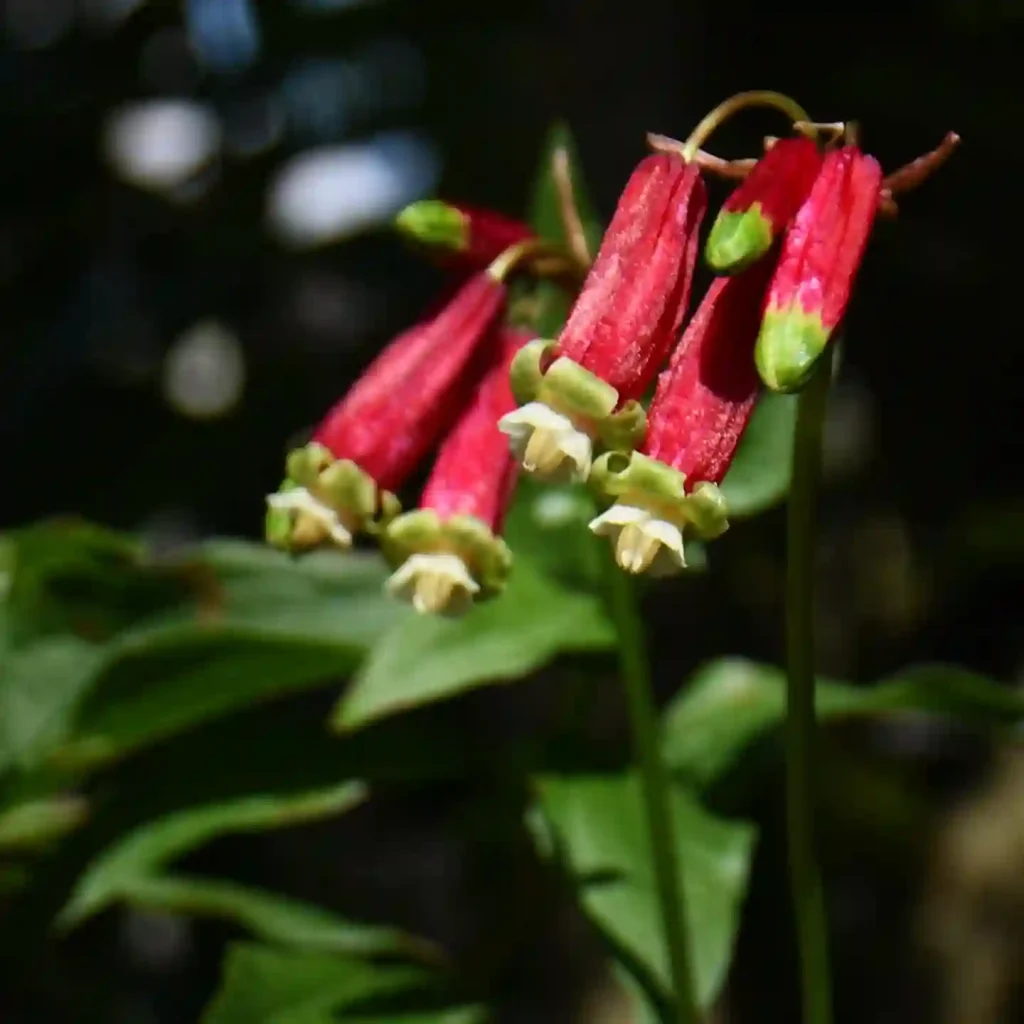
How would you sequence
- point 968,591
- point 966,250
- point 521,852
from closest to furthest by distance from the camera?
point 521,852 → point 966,250 → point 968,591

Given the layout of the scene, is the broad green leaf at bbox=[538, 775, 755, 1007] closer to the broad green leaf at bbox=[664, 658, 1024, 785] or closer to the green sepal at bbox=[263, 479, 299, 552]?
the broad green leaf at bbox=[664, 658, 1024, 785]

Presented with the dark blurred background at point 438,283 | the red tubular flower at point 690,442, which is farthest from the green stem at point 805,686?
the dark blurred background at point 438,283

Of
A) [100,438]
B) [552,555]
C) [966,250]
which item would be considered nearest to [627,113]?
[966,250]

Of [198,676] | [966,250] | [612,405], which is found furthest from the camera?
[966,250]

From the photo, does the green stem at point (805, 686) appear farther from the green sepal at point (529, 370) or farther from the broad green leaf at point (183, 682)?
the broad green leaf at point (183, 682)

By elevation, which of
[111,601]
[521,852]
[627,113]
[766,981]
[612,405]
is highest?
[612,405]

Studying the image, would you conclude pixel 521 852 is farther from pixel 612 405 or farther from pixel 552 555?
pixel 612 405

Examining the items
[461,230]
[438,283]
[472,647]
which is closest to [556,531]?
[472,647]
